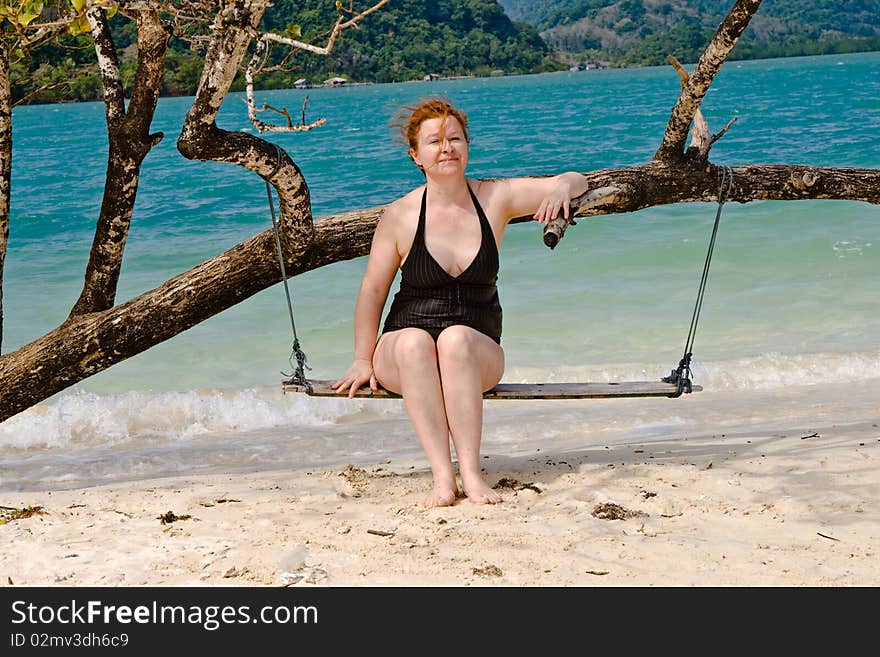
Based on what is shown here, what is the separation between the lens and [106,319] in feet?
13.1

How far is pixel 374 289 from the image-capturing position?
3.51 metres

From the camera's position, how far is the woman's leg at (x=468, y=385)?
329 cm

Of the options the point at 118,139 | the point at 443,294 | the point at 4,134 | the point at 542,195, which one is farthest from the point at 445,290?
the point at 4,134

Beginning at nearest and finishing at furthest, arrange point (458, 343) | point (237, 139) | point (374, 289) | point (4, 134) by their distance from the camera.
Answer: point (458, 343) → point (374, 289) → point (237, 139) → point (4, 134)

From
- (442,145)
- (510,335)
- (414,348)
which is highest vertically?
(442,145)

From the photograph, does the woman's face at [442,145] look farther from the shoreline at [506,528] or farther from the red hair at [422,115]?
the shoreline at [506,528]

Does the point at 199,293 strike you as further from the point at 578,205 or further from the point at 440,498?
the point at 578,205

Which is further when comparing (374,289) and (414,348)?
(374,289)

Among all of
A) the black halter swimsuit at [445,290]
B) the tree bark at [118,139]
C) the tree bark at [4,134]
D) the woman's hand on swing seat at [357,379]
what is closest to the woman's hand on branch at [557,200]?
the black halter swimsuit at [445,290]

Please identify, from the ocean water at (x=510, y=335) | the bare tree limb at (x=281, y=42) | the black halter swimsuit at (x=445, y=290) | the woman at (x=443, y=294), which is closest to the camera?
the bare tree limb at (x=281, y=42)

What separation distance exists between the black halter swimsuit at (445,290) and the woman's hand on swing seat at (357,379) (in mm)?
169

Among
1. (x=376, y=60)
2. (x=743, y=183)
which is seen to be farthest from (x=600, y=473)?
(x=376, y=60)

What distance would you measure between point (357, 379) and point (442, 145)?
2.68ft
